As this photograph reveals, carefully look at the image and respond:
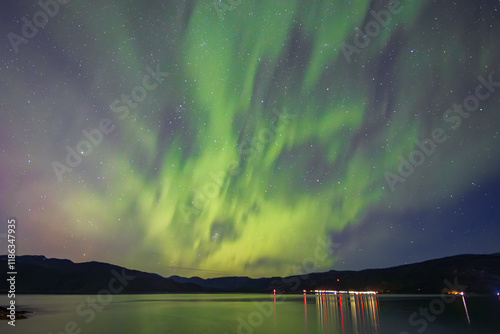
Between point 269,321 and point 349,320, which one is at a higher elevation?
point 349,320

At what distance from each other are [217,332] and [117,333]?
40.4ft

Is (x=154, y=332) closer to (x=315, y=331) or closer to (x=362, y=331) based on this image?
(x=315, y=331)

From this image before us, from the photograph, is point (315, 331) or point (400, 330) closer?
point (400, 330)

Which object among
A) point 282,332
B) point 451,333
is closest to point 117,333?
point 282,332

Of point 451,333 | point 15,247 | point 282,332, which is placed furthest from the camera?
point 282,332

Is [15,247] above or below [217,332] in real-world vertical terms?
above

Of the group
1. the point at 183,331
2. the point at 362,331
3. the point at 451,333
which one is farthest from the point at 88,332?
the point at 451,333

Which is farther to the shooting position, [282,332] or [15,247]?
[282,332]

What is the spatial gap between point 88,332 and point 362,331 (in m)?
33.8

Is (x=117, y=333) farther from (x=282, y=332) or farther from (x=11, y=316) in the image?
(x=11, y=316)

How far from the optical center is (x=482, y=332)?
42.5 m

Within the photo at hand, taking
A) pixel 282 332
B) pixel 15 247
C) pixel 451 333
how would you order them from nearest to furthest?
pixel 15 247 < pixel 451 333 < pixel 282 332

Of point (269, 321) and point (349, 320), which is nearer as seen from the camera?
point (349, 320)

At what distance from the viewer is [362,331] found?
1667 inches
